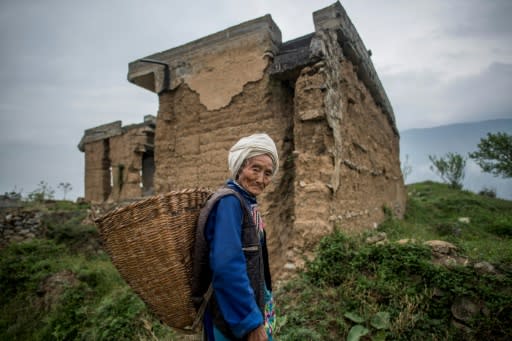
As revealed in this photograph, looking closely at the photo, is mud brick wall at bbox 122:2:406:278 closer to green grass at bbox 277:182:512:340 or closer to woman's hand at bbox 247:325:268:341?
green grass at bbox 277:182:512:340

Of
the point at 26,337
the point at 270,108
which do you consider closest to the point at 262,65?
the point at 270,108

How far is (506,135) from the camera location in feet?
54.5

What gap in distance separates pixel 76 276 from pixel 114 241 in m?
4.86

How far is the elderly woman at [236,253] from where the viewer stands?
4.31 feet

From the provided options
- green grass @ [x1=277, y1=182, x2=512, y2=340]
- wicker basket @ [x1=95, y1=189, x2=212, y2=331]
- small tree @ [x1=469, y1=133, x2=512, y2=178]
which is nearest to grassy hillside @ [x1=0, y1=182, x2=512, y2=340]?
green grass @ [x1=277, y1=182, x2=512, y2=340]

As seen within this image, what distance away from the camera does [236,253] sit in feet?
4.39

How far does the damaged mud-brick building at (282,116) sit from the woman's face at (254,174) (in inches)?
84.7

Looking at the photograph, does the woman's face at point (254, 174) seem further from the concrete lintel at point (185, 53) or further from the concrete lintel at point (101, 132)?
the concrete lintel at point (101, 132)

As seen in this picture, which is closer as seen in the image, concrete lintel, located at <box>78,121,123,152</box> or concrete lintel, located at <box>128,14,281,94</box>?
concrete lintel, located at <box>128,14,281,94</box>

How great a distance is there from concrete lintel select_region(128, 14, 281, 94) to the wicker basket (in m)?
3.49

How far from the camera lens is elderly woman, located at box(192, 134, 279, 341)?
1.31 metres

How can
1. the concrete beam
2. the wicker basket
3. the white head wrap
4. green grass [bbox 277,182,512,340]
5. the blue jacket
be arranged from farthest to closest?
1. the concrete beam
2. green grass [bbox 277,182,512,340]
3. the white head wrap
4. the wicker basket
5. the blue jacket

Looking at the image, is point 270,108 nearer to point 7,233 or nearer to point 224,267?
point 224,267

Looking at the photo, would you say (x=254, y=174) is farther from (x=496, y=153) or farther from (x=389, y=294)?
(x=496, y=153)
